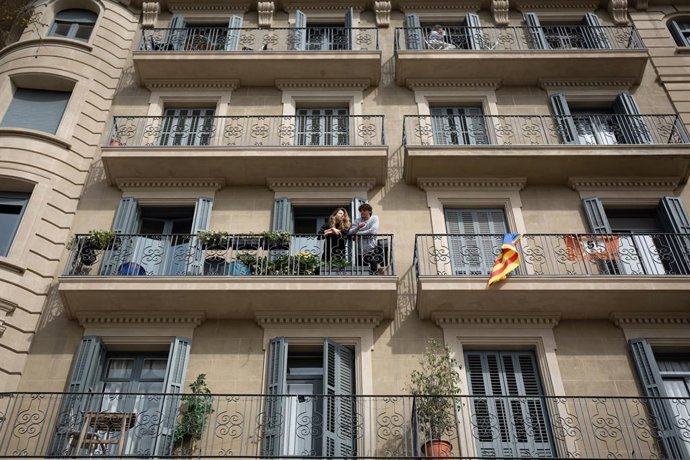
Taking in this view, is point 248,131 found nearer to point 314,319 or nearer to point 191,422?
point 314,319

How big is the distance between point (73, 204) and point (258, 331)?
196 inches

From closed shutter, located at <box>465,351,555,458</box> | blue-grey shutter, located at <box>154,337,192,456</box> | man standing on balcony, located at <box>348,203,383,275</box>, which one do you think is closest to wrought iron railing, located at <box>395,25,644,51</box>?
man standing on balcony, located at <box>348,203,383,275</box>

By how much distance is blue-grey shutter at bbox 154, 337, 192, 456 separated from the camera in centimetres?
1107

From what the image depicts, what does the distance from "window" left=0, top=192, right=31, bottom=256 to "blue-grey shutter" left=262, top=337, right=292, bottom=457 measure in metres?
5.70

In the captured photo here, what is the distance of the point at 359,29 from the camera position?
18.3 m

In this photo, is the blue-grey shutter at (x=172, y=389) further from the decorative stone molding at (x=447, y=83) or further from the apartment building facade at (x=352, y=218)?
the decorative stone molding at (x=447, y=83)

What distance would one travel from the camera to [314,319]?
12820 mm

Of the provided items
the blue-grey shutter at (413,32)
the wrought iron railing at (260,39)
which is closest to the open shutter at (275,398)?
the wrought iron railing at (260,39)

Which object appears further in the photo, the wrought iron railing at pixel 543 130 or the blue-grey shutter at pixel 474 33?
the blue-grey shutter at pixel 474 33

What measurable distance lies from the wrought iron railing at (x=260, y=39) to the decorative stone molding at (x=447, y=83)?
1.37 metres

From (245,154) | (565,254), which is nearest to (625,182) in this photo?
(565,254)

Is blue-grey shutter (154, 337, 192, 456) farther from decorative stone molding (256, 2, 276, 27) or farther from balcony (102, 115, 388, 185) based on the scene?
decorative stone molding (256, 2, 276, 27)

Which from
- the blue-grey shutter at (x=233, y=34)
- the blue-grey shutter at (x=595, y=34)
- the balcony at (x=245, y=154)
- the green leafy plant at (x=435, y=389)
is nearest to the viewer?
the green leafy plant at (x=435, y=389)

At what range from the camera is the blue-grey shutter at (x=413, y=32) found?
17.8 meters
